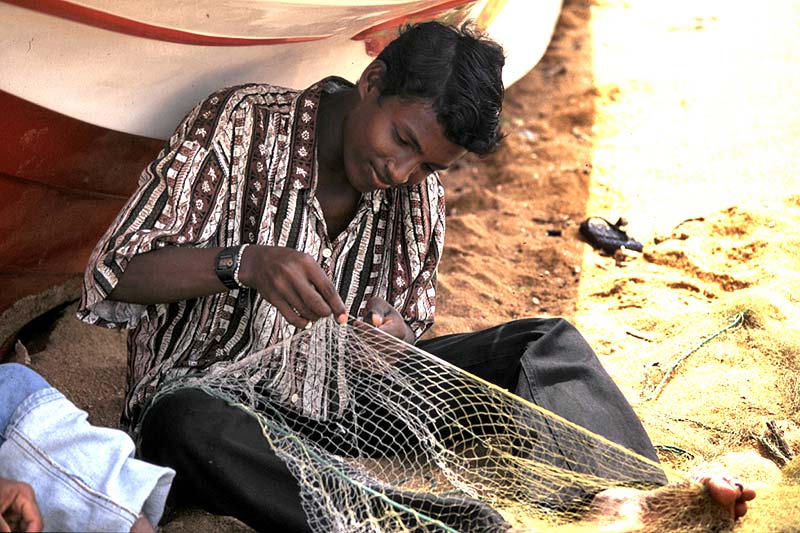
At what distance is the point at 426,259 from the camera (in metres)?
2.83

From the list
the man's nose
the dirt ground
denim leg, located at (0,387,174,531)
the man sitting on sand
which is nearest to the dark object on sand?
the dirt ground

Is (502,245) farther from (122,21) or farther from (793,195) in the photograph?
(122,21)

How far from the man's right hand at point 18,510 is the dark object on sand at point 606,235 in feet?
10.4

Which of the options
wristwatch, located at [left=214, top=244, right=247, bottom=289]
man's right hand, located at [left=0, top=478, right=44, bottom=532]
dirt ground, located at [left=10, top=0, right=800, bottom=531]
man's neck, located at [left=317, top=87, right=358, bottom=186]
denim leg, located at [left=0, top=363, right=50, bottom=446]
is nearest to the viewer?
man's right hand, located at [left=0, top=478, right=44, bottom=532]

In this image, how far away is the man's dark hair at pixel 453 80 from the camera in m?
2.30

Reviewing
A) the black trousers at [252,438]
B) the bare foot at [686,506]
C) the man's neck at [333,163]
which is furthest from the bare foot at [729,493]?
the man's neck at [333,163]

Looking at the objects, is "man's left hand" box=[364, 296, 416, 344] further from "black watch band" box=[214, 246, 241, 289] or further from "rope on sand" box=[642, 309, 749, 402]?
"rope on sand" box=[642, 309, 749, 402]

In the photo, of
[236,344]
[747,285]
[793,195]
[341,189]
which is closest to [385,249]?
[341,189]

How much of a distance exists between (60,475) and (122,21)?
1.42 m

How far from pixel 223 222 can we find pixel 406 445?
0.80 m

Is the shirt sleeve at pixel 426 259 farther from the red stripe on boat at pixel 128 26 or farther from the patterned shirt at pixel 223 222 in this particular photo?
the red stripe on boat at pixel 128 26

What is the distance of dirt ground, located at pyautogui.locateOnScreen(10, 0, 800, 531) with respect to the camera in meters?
3.11

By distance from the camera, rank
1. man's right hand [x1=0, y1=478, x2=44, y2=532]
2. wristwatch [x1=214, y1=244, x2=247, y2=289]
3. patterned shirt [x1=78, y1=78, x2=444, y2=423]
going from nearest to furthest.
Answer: man's right hand [x1=0, y1=478, x2=44, y2=532] → wristwatch [x1=214, y1=244, x2=247, y2=289] → patterned shirt [x1=78, y1=78, x2=444, y2=423]

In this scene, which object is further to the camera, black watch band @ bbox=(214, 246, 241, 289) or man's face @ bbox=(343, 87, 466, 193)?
man's face @ bbox=(343, 87, 466, 193)
